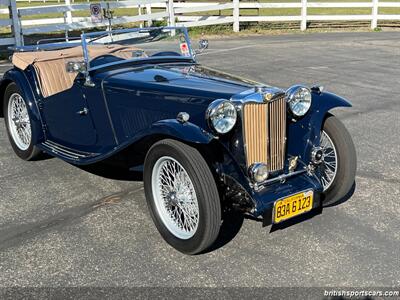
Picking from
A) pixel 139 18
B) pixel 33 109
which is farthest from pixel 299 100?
pixel 139 18

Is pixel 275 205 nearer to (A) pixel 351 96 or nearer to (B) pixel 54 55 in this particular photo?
(B) pixel 54 55

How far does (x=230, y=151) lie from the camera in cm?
349

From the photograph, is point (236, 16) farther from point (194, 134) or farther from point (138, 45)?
point (194, 134)

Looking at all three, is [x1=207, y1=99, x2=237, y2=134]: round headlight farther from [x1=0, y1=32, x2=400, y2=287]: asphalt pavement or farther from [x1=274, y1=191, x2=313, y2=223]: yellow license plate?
[x1=0, y1=32, x2=400, y2=287]: asphalt pavement

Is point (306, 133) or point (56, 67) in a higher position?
point (56, 67)

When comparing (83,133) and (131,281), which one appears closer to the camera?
(131,281)

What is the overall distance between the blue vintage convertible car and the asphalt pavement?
231 mm

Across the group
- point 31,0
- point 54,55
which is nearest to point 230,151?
point 54,55

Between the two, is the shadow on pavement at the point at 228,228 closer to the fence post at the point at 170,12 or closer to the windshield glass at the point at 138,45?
the windshield glass at the point at 138,45

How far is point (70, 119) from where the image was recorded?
4.72m

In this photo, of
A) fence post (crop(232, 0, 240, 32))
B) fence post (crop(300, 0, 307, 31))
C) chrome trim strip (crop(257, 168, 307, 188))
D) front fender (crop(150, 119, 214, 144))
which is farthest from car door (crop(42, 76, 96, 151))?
fence post (crop(300, 0, 307, 31))

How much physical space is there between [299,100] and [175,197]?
3.86 feet

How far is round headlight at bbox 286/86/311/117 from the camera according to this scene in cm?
371

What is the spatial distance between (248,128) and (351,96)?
16.6ft
